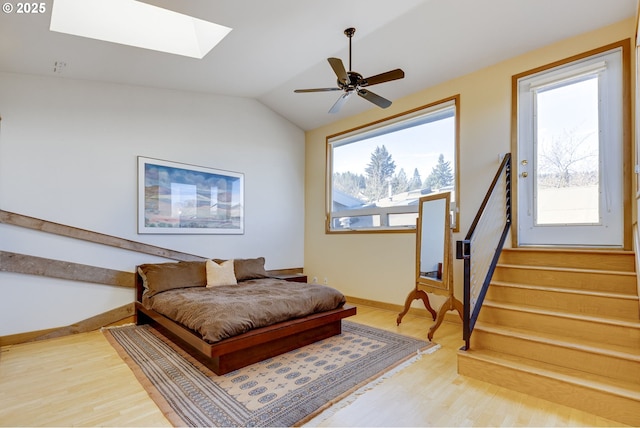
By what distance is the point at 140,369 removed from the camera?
99.2 inches

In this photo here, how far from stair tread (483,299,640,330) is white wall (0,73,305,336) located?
3.56 m

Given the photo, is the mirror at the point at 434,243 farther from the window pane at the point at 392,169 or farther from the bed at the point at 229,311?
the bed at the point at 229,311

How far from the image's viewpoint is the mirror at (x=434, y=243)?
3422 mm

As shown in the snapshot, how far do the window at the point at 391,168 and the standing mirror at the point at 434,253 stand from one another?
452 mm

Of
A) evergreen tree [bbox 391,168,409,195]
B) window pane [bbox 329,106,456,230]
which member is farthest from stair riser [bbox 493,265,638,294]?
evergreen tree [bbox 391,168,409,195]

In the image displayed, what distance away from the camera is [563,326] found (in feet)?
8.03

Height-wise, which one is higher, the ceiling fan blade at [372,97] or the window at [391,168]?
the ceiling fan blade at [372,97]

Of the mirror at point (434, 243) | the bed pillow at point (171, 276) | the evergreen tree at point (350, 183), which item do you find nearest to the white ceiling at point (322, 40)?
the evergreen tree at point (350, 183)

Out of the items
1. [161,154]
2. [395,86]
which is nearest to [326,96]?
[395,86]

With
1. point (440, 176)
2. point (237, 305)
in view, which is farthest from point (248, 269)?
point (440, 176)

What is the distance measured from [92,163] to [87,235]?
0.83 meters

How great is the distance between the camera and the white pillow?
3912 millimetres

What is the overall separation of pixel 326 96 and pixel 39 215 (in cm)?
380

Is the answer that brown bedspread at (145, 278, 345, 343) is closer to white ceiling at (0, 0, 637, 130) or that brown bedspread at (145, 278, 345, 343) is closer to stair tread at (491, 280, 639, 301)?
stair tread at (491, 280, 639, 301)
